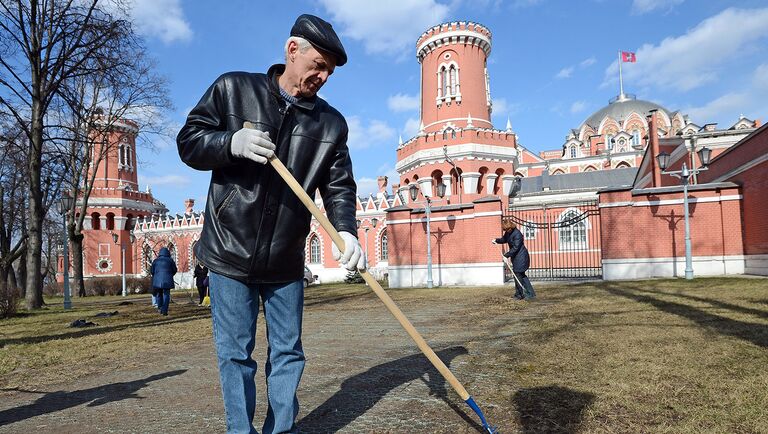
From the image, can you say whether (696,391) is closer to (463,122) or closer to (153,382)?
(153,382)

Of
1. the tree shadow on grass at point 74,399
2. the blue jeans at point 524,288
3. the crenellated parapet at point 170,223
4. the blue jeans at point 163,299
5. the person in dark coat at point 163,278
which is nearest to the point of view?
the tree shadow on grass at point 74,399

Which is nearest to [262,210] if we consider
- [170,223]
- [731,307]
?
[731,307]

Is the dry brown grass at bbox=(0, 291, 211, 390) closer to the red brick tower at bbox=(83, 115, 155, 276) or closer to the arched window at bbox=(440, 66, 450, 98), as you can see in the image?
the arched window at bbox=(440, 66, 450, 98)

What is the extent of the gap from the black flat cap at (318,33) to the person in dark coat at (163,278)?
10.8m

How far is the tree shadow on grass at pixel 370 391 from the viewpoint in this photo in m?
3.00

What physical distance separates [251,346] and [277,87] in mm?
1295

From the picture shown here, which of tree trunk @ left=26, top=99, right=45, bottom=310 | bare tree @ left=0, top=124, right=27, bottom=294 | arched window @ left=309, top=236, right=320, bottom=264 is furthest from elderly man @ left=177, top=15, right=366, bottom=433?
arched window @ left=309, top=236, right=320, bottom=264

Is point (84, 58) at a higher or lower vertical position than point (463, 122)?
lower

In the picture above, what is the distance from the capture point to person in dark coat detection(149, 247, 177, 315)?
11.9m

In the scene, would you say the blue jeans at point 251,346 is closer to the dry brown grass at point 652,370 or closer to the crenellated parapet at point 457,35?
the dry brown grass at point 652,370

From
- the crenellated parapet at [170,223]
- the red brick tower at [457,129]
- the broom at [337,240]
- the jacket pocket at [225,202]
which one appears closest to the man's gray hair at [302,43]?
the broom at [337,240]

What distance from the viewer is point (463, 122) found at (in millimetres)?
32000

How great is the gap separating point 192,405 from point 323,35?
2777mm

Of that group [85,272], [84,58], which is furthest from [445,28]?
[85,272]
